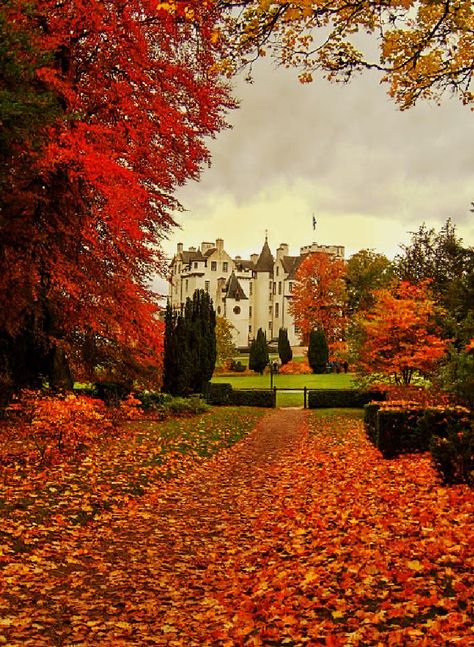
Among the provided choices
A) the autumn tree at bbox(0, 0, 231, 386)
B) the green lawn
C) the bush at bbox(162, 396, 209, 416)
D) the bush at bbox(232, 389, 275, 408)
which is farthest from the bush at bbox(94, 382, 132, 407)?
the green lawn

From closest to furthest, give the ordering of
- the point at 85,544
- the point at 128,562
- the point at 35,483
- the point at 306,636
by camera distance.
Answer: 1. the point at 306,636
2. the point at 128,562
3. the point at 85,544
4. the point at 35,483

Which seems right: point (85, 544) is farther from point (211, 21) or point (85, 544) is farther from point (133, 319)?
point (211, 21)

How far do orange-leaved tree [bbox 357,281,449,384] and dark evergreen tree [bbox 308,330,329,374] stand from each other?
23500 mm

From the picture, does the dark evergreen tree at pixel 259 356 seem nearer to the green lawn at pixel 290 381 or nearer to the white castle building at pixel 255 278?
the green lawn at pixel 290 381

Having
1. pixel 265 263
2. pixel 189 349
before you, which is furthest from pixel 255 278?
pixel 189 349

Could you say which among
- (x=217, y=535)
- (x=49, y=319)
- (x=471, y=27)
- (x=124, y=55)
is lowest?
(x=217, y=535)

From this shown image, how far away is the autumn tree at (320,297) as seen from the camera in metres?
55.9

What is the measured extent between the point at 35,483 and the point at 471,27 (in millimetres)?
8758

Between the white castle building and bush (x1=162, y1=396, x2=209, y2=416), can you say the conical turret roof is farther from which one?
bush (x1=162, y1=396, x2=209, y2=416)

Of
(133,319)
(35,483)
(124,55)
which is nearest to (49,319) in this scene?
(133,319)

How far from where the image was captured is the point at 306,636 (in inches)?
185

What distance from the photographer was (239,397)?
29.7m

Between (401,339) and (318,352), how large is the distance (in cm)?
2482

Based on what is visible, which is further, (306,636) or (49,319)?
(49,319)
